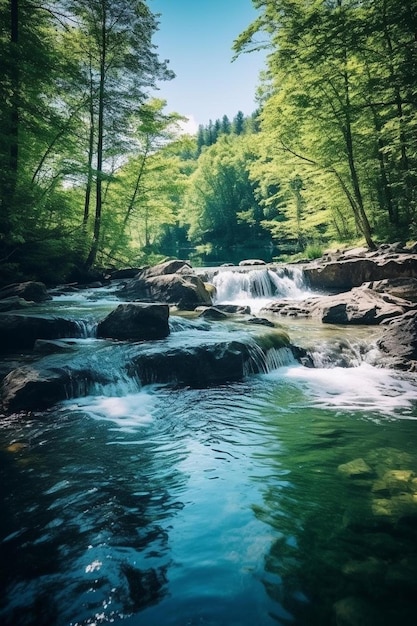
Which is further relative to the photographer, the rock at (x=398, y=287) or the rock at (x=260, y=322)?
the rock at (x=398, y=287)

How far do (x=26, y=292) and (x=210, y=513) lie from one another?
426 inches

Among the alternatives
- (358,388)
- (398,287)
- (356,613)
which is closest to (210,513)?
(356,613)

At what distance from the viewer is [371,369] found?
26.7 feet

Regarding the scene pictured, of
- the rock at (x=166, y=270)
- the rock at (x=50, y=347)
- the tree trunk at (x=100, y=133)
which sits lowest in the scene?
the rock at (x=50, y=347)

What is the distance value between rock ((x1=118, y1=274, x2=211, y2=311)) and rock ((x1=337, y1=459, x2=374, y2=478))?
9.70m

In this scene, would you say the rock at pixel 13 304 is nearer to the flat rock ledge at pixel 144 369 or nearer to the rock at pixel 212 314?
the flat rock ledge at pixel 144 369

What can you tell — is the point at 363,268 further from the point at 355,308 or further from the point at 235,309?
the point at 235,309

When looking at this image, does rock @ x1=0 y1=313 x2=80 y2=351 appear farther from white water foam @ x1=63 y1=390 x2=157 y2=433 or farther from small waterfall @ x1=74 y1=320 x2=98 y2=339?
white water foam @ x1=63 y1=390 x2=157 y2=433

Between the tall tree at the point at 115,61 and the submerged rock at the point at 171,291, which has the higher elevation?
the tall tree at the point at 115,61

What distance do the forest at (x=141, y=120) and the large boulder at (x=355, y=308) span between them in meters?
4.98

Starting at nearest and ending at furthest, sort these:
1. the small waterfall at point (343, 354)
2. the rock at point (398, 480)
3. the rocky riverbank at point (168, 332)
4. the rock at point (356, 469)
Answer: the rock at point (398, 480)
the rock at point (356, 469)
the rocky riverbank at point (168, 332)
the small waterfall at point (343, 354)

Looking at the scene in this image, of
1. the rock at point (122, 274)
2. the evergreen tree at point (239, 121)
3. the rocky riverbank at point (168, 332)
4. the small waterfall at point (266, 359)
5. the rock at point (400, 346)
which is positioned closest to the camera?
the rocky riverbank at point (168, 332)

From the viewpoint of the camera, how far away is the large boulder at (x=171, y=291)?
13.9 meters

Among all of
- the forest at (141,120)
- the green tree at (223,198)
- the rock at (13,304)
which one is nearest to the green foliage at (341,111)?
the forest at (141,120)
